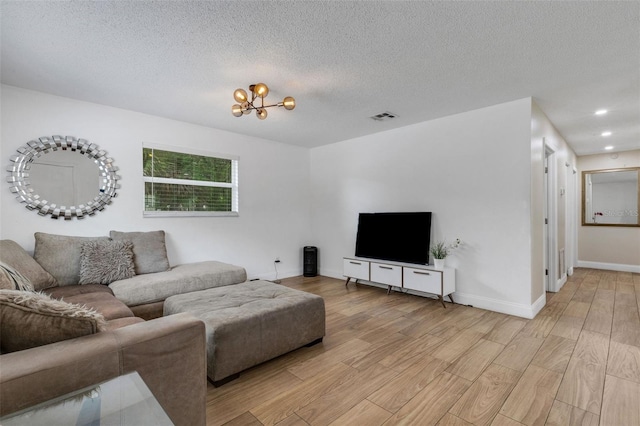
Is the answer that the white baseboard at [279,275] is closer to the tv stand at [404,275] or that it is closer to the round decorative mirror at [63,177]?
the tv stand at [404,275]

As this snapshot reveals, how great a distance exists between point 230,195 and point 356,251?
7.29ft

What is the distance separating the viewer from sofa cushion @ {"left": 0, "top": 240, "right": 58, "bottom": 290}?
8.26 ft

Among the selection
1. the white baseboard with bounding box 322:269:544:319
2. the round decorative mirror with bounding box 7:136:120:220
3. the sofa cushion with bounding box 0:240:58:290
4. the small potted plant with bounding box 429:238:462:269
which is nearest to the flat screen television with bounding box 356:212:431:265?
the small potted plant with bounding box 429:238:462:269

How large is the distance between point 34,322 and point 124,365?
35cm

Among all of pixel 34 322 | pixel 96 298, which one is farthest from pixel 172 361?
pixel 96 298

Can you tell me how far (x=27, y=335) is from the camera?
1.08 meters

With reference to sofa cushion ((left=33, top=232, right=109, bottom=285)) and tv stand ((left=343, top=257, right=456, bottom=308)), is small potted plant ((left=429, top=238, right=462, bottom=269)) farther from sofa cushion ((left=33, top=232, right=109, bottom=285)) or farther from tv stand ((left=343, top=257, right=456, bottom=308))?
sofa cushion ((left=33, top=232, right=109, bottom=285))

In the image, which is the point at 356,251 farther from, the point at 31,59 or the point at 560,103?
the point at 31,59

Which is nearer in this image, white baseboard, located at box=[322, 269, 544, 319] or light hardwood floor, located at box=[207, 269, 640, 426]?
light hardwood floor, located at box=[207, 269, 640, 426]

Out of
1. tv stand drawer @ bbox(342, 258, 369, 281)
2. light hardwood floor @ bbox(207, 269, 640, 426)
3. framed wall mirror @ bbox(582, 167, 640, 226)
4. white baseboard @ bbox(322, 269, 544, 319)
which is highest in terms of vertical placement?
framed wall mirror @ bbox(582, 167, 640, 226)

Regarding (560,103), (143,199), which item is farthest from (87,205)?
(560,103)

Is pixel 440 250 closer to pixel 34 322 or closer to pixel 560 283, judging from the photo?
pixel 560 283

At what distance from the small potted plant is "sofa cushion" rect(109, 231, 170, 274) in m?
3.29

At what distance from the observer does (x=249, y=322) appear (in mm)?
2131
